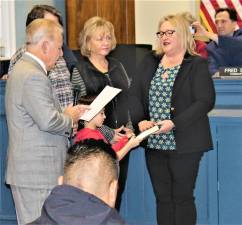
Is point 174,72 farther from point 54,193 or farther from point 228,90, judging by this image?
point 54,193

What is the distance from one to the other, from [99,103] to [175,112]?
1.45ft

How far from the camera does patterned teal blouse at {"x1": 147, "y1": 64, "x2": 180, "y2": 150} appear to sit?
134 inches

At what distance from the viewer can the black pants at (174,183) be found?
3406mm

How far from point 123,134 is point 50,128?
697 mm

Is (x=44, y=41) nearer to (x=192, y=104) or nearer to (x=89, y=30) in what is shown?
(x=89, y=30)

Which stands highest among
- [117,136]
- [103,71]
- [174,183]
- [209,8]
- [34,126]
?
[209,8]

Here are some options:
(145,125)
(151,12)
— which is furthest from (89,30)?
(151,12)

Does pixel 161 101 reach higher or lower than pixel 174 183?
higher

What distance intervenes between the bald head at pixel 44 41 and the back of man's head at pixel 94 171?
3.77ft

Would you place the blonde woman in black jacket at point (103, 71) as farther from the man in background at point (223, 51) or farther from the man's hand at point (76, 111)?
the man in background at point (223, 51)

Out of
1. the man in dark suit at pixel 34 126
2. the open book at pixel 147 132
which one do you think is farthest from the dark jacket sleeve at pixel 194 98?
the man in dark suit at pixel 34 126

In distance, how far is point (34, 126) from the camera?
9.70ft

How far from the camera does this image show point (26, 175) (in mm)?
2982

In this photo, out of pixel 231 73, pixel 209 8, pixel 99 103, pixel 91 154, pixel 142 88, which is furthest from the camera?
pixel 209 8
